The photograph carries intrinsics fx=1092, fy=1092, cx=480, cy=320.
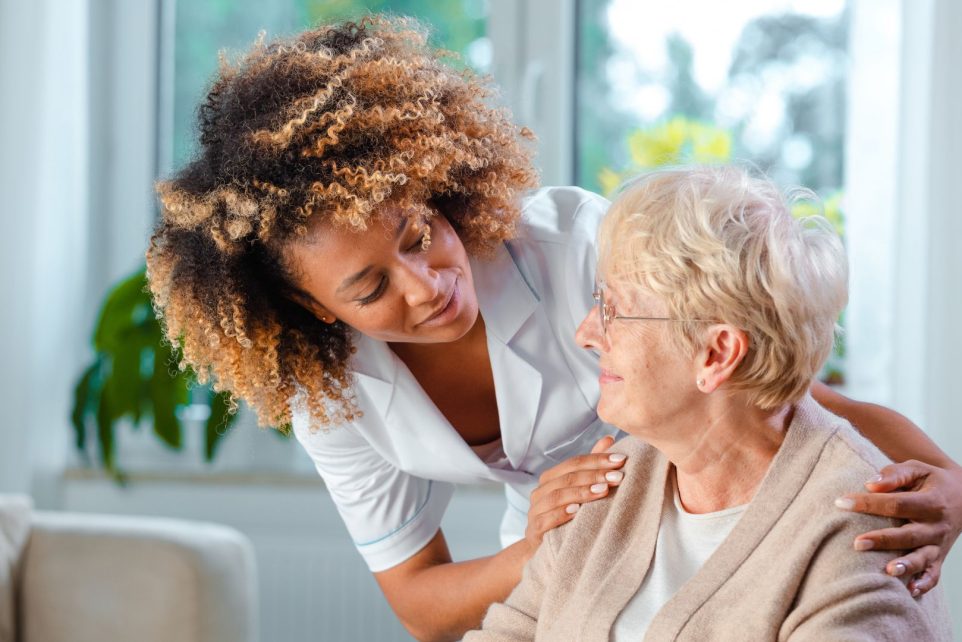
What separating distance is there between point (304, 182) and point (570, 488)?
555mm

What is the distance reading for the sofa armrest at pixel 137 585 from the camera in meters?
2.21

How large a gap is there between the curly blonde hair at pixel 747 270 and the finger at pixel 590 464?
240 mm

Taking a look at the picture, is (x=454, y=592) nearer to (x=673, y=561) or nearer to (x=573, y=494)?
(x=573, y=494)

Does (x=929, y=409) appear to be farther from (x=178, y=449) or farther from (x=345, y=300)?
(x=178, y=449)

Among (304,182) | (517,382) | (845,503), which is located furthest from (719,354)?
(304,182)

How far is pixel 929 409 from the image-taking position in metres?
2.60

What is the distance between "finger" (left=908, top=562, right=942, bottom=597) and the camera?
1.23 metres

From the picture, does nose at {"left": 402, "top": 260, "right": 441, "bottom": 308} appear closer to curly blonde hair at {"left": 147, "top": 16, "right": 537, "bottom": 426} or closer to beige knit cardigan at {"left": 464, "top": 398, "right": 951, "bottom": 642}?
curly blonde hair at {"left": 147, "top": 16, "right": 537, "bottom": 426}

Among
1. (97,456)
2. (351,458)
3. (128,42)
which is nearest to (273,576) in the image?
(97,456)

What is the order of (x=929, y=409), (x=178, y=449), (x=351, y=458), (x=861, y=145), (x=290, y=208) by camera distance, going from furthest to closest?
(x=178, y=449) < (x=861, y=145) < (x=929, y=409) < (x=351, y=458) < (x=290, y=208)

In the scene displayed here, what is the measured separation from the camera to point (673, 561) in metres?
1.39

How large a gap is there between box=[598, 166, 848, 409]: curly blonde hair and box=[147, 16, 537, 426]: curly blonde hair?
0.31 m

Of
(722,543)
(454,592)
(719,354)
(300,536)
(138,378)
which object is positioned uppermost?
(719,354)

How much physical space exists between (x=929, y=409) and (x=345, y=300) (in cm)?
170
